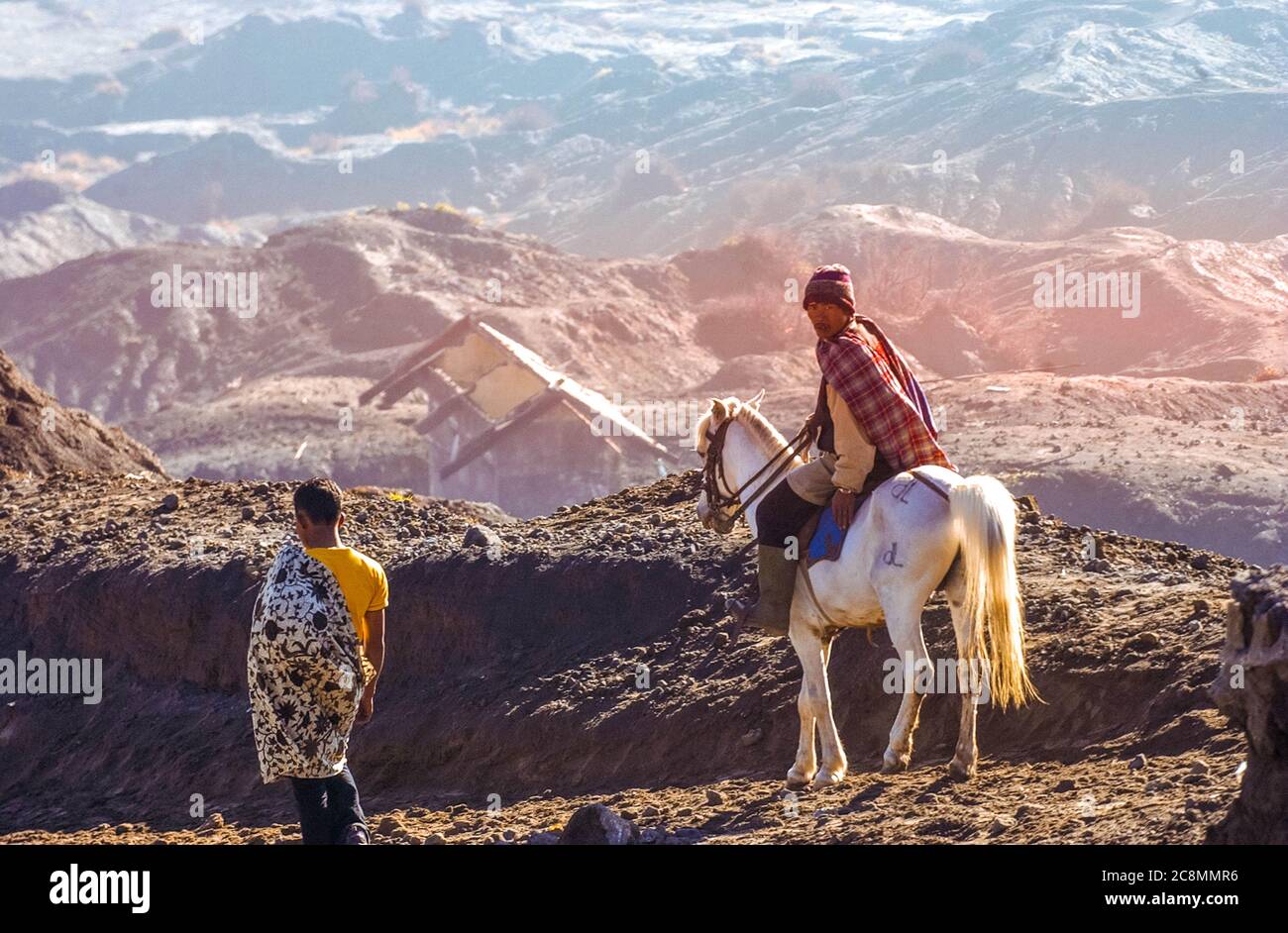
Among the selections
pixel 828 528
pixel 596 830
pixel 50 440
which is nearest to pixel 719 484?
pixel 828 528

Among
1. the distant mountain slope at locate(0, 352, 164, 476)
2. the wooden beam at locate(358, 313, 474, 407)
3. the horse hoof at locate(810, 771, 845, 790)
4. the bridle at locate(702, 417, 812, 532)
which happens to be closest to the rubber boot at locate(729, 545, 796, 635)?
the bridle at locate(702, 417, 812, 532)

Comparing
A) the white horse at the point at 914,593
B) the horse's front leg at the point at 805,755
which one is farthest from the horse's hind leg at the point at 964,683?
the horse's front leg at the point at 805,755

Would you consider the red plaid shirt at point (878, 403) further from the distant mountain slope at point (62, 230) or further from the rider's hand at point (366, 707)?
the distant mountain slope at point (62, 230)

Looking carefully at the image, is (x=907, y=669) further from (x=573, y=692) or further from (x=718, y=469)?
(x=573, y=692)

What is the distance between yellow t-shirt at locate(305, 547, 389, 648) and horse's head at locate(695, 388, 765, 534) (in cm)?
265

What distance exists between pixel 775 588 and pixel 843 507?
1.92ft

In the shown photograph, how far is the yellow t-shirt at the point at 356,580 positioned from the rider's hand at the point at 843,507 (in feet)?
7.74

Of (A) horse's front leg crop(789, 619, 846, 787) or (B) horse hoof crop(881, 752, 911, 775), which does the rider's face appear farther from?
(B) horse hoof crop(881, 752, 911, 775)

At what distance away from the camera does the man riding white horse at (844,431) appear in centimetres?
867

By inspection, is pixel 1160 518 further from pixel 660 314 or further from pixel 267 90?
pixel 267 90

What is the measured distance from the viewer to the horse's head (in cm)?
966

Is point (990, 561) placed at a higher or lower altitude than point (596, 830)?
higher

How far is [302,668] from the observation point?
731 centimetres

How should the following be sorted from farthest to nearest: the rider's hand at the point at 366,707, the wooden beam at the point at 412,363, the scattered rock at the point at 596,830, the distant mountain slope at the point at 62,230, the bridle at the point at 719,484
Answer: the distant mountain slope at the point at 62,230 → the wooden beam at the point at 412,363 → the bridle at the point at 719,484 → the scattered rock at the point at 596,830 → the rider's hand at the point at 366,707
